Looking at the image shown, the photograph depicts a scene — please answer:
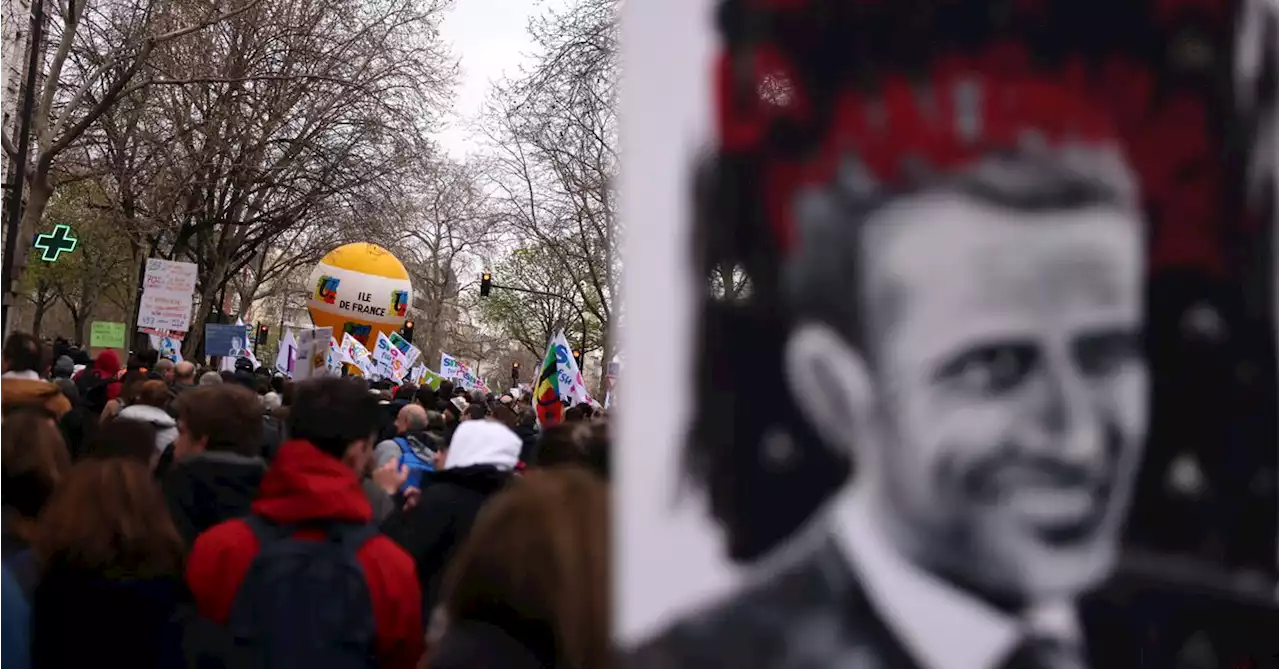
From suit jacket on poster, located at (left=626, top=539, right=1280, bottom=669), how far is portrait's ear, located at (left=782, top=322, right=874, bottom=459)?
129 mm

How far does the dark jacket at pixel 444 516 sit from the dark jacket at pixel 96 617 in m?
1.03

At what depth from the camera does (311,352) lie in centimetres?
1229

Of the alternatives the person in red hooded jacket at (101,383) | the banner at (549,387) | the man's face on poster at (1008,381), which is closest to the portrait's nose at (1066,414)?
the man's face on poster at (1008,381)

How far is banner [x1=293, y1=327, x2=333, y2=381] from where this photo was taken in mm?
12312

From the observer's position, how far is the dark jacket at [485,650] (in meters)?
2.49

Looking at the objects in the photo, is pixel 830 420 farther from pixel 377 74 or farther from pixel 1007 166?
pixel 377 74

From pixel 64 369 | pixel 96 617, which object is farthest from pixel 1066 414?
pixel 64 369

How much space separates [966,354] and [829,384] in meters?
0.15

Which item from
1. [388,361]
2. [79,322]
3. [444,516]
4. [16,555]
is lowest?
[16,555]

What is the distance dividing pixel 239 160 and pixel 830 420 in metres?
26.1

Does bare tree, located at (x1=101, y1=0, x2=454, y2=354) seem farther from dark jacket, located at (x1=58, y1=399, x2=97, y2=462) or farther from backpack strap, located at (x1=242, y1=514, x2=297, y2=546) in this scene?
backpack strap, located at (x1=242, y1=514, x2=297, y2=546)

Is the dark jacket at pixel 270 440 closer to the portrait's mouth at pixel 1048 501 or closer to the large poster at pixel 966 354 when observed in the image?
the large poster at pixel 966 354

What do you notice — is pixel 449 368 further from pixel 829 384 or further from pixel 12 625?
pixel 829 384

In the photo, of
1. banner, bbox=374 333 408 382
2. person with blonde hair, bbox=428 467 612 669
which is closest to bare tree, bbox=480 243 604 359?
banner, bbox=374 333 408 382
